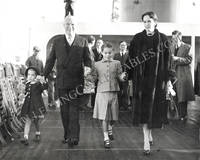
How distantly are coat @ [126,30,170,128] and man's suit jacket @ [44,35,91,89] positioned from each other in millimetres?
729

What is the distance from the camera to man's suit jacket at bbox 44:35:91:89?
5.08m

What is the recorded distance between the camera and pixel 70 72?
16.7 feet

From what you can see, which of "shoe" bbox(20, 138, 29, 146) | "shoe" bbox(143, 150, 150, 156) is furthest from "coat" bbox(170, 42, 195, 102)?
"shoe" bbox(20, 138, 29, 146)

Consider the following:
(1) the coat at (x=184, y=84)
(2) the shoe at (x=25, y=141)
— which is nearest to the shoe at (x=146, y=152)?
(2) the shoe at (x=25, y=141)

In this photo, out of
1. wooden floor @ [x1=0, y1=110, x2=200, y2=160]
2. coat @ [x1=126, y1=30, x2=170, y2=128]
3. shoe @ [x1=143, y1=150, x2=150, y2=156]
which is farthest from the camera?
coat @ [x1=126, y1=30, x2=170, y2=128]

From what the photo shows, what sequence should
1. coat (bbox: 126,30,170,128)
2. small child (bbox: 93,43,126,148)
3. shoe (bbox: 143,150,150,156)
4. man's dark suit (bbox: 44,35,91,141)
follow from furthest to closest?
small child (bbox: 93,43,126,148), man's dark suit (bbox: 44,35,91,141), coat (bbox: 126,30,170,128), shoe (bbox: 143,150,150,156)

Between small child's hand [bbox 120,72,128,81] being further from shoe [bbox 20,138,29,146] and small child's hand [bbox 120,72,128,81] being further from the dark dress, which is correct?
shoe [bbox 20,138,29,146]

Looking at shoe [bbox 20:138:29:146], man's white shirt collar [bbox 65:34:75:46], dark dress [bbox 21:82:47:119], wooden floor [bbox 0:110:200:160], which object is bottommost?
wooden floor [bbox 0:110:200:160]

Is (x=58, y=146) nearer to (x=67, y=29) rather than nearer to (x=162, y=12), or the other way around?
(x=67, y=29)

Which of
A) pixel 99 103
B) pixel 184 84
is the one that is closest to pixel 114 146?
pixel 99 103

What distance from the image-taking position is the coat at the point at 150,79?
4.70 m

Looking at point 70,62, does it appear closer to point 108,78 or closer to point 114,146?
point 108,78

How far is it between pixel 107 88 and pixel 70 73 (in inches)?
20.6

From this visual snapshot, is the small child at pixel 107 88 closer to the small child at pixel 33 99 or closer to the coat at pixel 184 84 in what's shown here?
the small child at pixel 33 99
